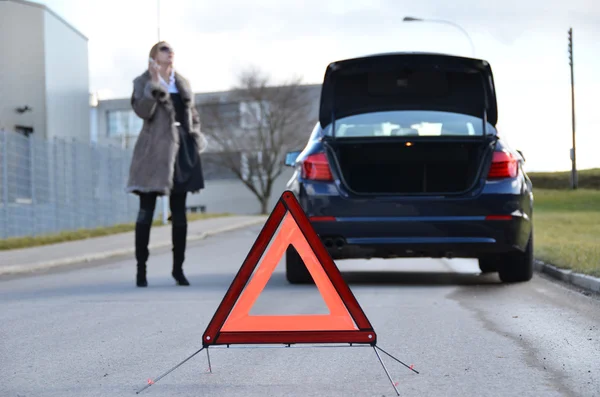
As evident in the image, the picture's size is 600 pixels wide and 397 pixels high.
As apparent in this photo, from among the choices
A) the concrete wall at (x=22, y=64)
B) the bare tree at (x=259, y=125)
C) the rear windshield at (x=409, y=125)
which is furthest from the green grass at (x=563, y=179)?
the rear windshield at (x=409, y=125)

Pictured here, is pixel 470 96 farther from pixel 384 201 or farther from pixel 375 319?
pixel 375 319

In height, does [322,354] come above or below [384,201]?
below

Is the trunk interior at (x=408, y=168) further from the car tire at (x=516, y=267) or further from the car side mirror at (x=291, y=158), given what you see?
the car tire at (x=516, y=267)

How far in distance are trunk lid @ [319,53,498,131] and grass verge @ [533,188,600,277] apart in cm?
188

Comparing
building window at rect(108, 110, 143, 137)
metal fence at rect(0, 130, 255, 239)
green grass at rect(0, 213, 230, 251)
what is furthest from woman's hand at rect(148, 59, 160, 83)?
building window at rect(108, 110, 143, 137)

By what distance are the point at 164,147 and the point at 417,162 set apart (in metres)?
2.36

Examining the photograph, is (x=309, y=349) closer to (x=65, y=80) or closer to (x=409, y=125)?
(x=409, y=125)

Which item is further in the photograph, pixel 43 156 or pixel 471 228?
pixel 43 156

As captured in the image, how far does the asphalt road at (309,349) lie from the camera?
4.77 metres

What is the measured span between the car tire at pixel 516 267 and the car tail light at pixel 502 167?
877mm

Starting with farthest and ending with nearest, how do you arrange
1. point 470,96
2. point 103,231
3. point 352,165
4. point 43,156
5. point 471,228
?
point 103,231, point 43,156, point 352,165, point 470,96, point 471,228

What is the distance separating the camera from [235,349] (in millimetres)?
5863

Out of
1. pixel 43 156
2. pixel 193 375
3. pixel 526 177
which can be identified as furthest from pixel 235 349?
pixel 43 156

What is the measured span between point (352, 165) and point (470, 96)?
1352 millimetres
